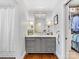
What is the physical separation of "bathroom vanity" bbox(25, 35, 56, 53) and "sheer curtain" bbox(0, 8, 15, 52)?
1817mm

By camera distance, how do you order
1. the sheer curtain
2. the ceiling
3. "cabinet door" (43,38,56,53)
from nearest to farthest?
the sheer curtain < the ceiling < "cabinet door" (43,38,56,53)

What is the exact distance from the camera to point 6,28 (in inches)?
189

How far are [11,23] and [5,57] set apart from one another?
4.12ft

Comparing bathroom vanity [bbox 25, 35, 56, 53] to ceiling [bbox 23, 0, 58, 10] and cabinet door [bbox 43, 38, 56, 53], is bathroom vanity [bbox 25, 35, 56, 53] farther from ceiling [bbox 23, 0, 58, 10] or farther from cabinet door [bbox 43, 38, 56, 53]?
ceiling [bbox 23, 0, 58, 10]

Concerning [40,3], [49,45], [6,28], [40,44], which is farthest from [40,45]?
[6,28]

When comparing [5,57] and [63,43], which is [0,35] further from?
[63,43]

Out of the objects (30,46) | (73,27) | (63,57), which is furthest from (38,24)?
(63,57)

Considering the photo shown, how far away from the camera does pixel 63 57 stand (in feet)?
14.3

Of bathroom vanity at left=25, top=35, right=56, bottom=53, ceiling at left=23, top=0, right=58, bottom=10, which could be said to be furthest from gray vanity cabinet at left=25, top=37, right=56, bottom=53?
ceiling at left=23, top=0, right=58, bottom=10

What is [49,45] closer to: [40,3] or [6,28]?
[40,3]

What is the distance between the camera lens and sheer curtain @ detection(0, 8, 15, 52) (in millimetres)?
4684

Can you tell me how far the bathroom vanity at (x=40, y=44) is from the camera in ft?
21.2

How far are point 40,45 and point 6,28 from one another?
231cm

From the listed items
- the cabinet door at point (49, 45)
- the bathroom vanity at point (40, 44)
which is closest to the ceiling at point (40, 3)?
the bathroom vanity at point (40, 44)
